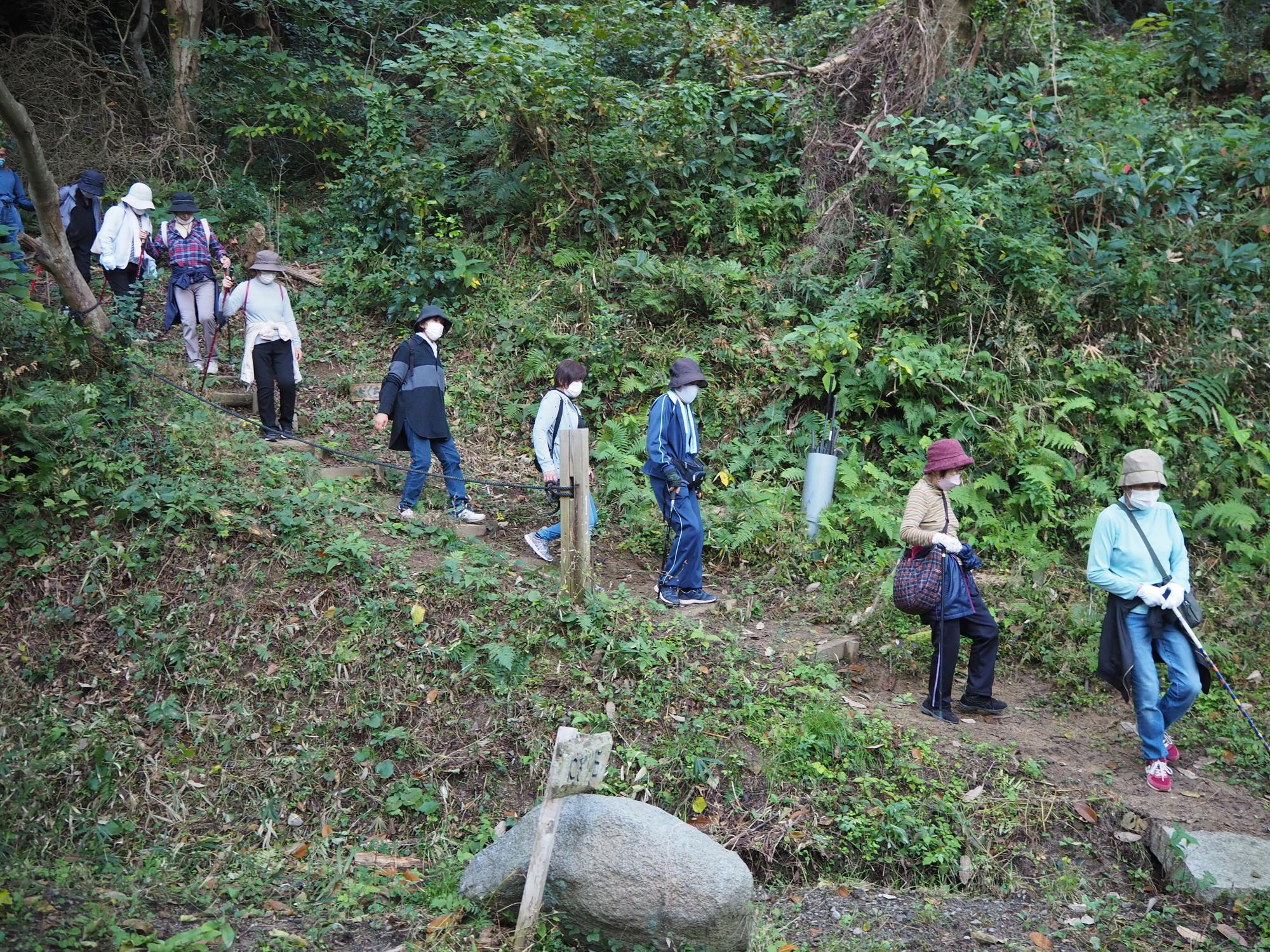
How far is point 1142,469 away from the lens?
6023 mm

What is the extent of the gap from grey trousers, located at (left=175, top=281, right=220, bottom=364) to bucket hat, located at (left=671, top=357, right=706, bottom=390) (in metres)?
5.33

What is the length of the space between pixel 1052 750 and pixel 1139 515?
68.4 inches

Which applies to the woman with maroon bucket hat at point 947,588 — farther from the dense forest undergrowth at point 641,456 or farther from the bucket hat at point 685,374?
the bucket hat at point 685,374

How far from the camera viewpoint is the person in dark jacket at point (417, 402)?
8125 millimetres

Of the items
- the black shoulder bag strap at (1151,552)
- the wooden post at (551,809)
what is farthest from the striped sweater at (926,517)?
the wooden post at (551,809)

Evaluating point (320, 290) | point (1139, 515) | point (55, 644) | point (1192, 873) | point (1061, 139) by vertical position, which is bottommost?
point (1192, 873)

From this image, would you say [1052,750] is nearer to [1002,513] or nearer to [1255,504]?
[1002,513]

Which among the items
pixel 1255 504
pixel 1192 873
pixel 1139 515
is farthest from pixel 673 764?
pixel 1255 504

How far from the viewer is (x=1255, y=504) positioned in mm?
8875

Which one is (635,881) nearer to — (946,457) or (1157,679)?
(946,457)

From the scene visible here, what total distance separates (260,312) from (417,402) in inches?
76.4

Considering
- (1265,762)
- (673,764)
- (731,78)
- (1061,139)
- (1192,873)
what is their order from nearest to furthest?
(1192,873) < (673,764) < (1265,762) < (1061,139) < (731,78)

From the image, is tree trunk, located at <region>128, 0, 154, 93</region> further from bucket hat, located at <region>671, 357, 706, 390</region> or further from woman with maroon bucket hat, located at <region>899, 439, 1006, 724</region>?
woman with maroon bucket hat, located at <region>899, 439, 1006, 724</region>

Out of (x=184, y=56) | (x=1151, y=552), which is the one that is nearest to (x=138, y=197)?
(x=184, y=56)
